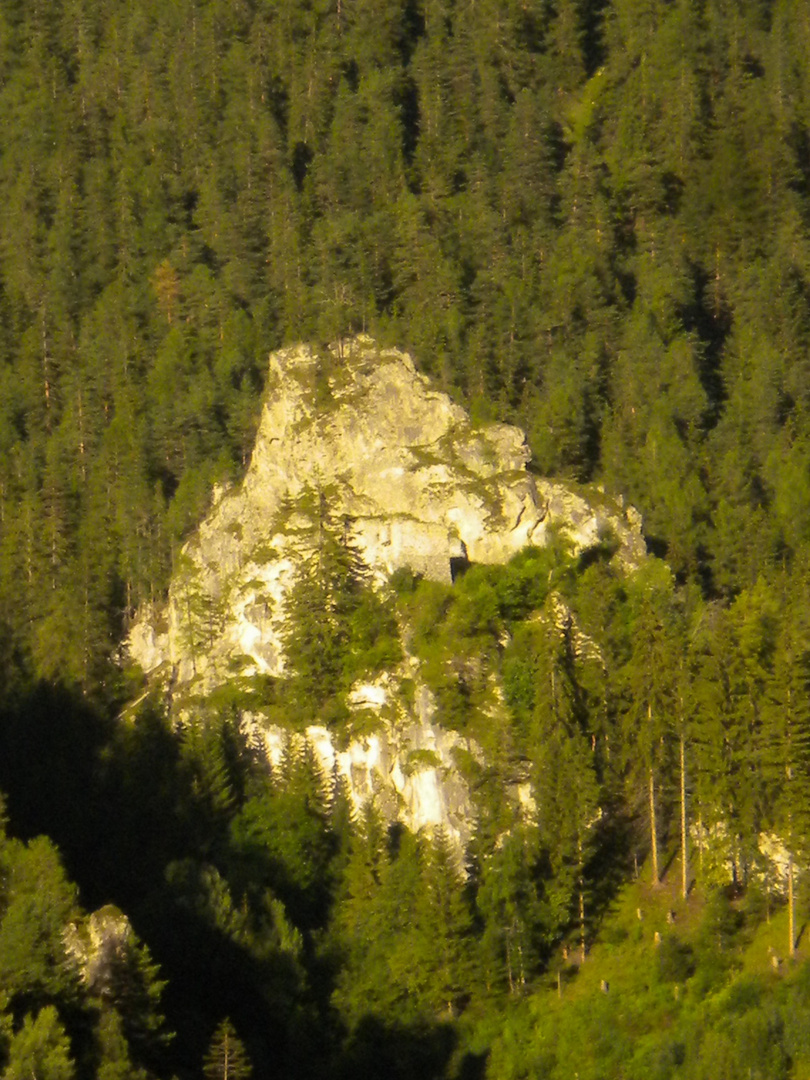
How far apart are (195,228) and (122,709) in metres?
27.6

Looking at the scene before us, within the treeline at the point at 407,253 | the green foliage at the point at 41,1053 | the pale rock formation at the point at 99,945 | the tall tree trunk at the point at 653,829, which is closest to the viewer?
the green foliage at the point at 41,1053

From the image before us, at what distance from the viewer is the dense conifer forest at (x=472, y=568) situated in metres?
61.6

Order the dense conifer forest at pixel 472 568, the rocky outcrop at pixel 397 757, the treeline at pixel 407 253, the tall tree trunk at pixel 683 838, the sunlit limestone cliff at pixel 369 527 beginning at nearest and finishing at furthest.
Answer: the dense conifer forest at pixel 472 568, the tall tree trunk at pixel 683 838, the rocky outcrop at pixel 397 757, the sunlit limestone cliff at pixel 369 527, the treeline at pixel 407 253

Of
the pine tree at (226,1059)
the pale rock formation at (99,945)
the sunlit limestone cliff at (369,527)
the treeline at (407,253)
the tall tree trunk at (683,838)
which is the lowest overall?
the pine tree at (226,1059)

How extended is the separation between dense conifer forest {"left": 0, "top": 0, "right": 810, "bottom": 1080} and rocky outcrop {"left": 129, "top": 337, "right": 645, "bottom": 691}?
129 cm

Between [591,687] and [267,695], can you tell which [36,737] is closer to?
[267,695]

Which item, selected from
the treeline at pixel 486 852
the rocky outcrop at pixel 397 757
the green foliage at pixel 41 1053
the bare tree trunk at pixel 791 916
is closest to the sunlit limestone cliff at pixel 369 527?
the rocky outcrop at pixel 397 757

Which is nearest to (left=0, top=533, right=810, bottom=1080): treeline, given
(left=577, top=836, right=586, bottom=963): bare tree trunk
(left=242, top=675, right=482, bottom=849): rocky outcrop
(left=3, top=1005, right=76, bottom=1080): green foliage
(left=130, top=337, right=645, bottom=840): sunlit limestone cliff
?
(left=577, top=836, right=586, bottom=963): bare tree trunk

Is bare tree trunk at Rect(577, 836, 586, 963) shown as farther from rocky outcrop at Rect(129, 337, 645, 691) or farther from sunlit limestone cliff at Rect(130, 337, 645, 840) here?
rocky outcrop at Rect(129, 337, 645, 691)

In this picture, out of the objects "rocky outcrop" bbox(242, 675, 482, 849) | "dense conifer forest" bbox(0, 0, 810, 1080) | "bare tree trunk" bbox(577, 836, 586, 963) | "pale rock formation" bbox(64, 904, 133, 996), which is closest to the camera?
"pale rock formation" bbox(64, 904, 133, 996)

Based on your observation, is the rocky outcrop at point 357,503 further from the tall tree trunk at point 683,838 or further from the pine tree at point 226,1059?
the pine tree at point 226,1059

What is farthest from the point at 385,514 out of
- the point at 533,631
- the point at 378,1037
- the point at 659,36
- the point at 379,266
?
the point at 659,36

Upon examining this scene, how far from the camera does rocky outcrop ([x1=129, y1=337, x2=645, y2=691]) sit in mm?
69812

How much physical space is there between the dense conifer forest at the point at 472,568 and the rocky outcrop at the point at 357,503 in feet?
4.24
